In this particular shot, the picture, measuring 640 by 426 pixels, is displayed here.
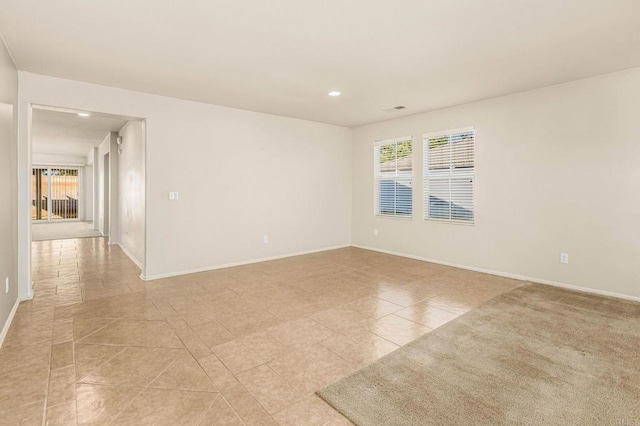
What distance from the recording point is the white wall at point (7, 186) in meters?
2.76

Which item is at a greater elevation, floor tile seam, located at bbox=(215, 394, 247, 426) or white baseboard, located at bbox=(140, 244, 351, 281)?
white baseboard, located at bbox=(140, 244, 351, 281)

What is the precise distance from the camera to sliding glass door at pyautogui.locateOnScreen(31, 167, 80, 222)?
1201 centimetres

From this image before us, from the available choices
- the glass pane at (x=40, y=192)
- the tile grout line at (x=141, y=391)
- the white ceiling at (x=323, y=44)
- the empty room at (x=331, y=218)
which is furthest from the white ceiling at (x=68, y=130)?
the tile grout line at (x=141, y=391)

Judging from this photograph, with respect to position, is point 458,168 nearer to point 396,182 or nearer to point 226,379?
point 396,182

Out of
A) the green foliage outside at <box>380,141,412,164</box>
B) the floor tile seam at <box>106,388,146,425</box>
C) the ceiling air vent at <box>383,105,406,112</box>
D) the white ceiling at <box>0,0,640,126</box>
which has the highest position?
the ceiling air vent at <box>383,105,406,112</box>

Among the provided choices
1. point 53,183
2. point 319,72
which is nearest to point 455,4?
point 319,72

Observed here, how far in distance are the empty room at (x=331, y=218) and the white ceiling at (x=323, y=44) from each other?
A: 27mm

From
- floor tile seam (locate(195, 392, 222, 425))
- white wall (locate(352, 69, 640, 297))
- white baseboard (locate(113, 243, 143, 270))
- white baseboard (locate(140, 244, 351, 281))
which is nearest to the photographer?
floor tile seam (locate(195, 392, 222, 425))

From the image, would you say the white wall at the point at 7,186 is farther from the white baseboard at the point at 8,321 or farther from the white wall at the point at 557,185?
the white wall at the point at 557,185

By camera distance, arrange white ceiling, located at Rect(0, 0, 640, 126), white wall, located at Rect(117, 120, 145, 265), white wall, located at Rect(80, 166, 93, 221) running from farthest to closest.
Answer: white wall, located at Rect(80, 166, 93, 221), white wall, located at Rect(117, 120, 145, 265), white ceiling, located at Rect(0, 0, 640, 126)

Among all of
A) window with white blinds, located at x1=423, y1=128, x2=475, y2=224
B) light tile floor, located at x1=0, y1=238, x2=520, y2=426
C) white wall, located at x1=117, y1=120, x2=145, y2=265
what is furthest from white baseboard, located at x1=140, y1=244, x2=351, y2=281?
window with white blinds, located at x1=423, y1=128, x2=475, y2=224

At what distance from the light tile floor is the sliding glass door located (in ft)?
29.6

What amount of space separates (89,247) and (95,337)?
523 centimetres

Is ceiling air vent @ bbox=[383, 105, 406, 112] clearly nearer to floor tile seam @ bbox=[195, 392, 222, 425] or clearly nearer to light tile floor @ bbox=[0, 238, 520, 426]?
light tile floor @ bbox=[0, 238, 520, 426]
